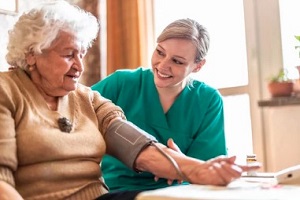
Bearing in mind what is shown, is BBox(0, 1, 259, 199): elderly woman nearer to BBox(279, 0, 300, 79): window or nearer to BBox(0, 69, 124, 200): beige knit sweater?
BBox(0, 69, 124, 200): beige knit sweater

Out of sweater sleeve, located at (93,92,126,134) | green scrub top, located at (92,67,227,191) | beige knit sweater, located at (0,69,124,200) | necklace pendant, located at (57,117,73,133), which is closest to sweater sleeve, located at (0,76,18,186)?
beige knit sweater, located at (0,69,124,200)

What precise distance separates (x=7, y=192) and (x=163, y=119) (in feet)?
2.72

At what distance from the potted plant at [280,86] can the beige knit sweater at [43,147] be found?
96cm

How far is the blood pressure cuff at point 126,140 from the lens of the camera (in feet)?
4.90

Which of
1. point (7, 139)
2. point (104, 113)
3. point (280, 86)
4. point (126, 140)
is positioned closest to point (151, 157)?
point (126, 140)

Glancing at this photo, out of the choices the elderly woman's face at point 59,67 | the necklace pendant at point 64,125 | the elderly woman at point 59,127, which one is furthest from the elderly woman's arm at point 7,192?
the elderly woman's face at point 59,67

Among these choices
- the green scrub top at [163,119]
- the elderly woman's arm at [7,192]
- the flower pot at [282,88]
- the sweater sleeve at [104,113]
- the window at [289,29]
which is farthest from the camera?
the window at [289,29]

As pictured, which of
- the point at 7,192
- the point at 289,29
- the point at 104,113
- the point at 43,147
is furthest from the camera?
the point at 289,29

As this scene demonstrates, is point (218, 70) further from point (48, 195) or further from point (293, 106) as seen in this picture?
point (48, 195)

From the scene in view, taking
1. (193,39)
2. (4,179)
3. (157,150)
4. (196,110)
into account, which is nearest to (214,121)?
(196,110)

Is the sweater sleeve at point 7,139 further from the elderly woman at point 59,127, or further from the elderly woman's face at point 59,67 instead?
the elderly woman's face at point 59,67

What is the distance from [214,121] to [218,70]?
0.73 meters

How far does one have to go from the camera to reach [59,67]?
148cm

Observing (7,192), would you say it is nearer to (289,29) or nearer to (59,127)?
(59,127)
